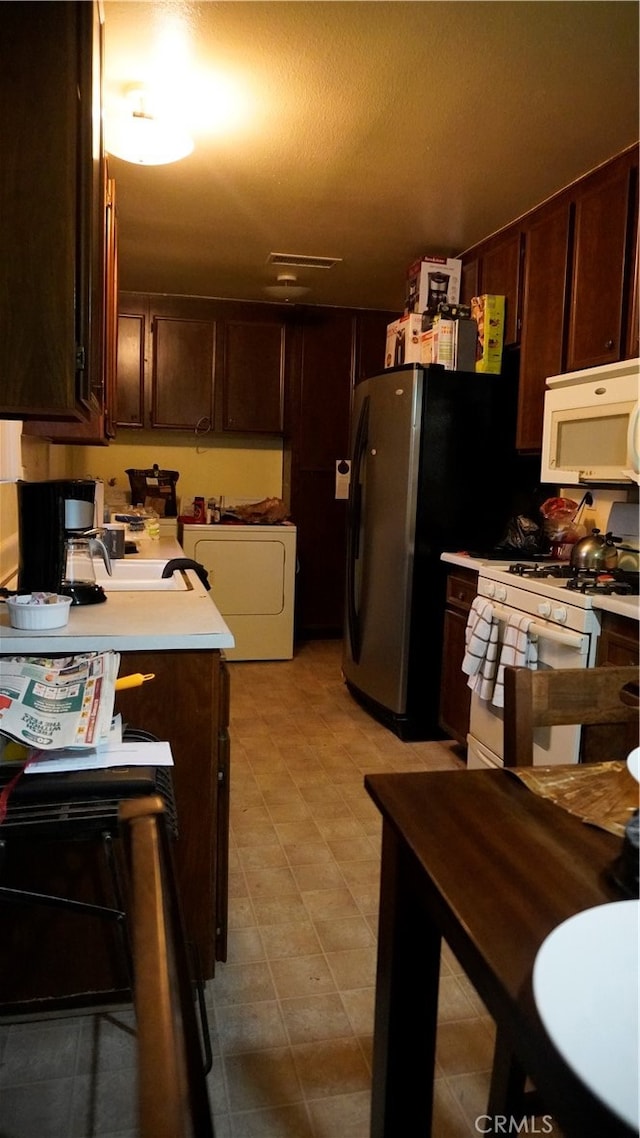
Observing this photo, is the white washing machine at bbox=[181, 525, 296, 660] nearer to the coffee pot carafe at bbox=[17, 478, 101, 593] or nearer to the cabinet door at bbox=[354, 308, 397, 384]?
the cabinet door at bbox=[354, 308, 397, 384]

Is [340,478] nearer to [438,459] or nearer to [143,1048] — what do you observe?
[438,459]

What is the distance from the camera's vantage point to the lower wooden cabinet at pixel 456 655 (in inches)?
117

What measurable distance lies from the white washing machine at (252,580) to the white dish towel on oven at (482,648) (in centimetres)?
200

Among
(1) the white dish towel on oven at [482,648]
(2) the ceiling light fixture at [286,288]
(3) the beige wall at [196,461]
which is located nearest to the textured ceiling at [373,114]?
(2) the ceiling light fixture at [286,288]

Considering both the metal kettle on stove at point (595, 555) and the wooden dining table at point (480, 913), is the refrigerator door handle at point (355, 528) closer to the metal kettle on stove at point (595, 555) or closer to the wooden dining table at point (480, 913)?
the metal kettle on stove at point (595, 555)

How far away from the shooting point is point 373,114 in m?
2.26

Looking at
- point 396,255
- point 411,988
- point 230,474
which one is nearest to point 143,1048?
point 411,988

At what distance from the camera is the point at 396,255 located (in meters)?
3.67

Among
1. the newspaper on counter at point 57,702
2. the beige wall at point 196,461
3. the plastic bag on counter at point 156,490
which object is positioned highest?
the beige wall at point 196,461

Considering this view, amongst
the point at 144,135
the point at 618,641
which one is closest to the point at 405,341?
the point at 144,135

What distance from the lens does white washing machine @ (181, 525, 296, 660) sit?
14.5 ft

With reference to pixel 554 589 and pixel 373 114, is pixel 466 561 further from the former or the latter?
pixel 373 114

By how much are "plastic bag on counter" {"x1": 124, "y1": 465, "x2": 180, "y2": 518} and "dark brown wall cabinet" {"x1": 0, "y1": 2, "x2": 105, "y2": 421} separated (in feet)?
11.6

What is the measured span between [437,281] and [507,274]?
19.1 inches
